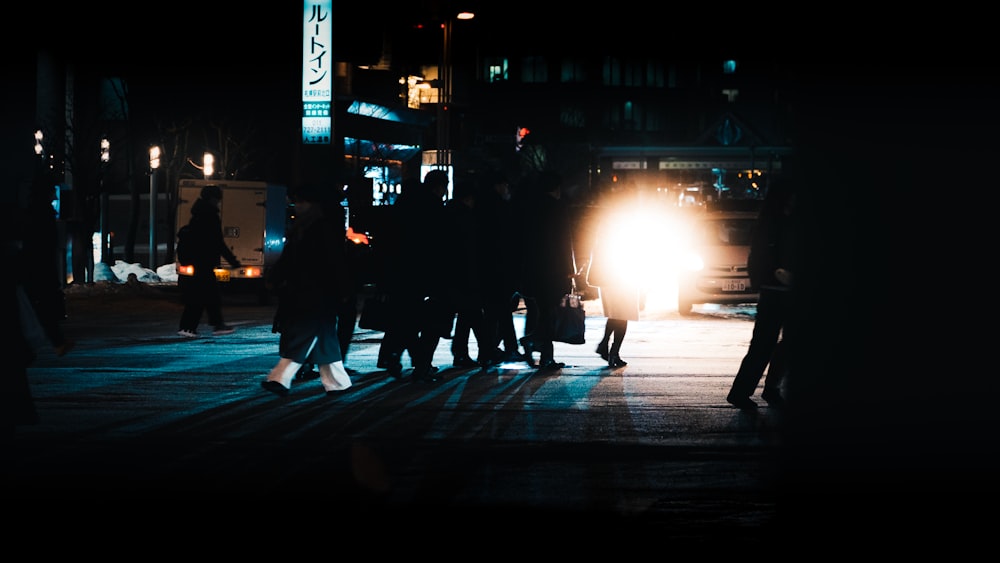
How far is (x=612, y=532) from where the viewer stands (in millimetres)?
6246

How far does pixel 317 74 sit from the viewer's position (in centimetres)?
2991

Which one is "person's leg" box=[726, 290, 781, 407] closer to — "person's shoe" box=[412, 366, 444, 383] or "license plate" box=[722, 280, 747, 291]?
"person's shoe" box=[412, 366, 444, 383]

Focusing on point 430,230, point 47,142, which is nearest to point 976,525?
point 430,230

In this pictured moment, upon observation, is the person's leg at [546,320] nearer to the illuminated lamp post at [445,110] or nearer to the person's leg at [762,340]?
the person's leg at [762,340]

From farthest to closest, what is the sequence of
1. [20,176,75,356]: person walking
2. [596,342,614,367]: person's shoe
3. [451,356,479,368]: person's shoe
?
[596,342,614,367]: person's shoe → [451,356,479,368]: person's shoe → [20,176,75,356]: person walking

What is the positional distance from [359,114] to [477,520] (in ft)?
134

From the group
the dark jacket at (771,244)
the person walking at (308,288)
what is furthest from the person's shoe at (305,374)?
the dark jacket at (771,244)

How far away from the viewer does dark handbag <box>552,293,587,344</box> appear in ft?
44.2

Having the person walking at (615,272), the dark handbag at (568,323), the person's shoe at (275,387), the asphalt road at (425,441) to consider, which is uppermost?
the person walking at (615,272)

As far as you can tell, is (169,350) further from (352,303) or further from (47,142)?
(47,142)

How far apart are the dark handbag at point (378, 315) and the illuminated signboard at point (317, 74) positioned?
17218 millimetres

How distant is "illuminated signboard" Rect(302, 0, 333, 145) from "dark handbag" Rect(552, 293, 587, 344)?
16.9m

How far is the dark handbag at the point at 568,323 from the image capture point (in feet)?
44.2

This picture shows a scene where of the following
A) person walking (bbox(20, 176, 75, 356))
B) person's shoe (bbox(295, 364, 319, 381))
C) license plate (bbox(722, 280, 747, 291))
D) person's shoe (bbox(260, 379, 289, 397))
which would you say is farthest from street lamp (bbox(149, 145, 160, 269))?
person's shoe (bbox(260, 379, 289, 397))
